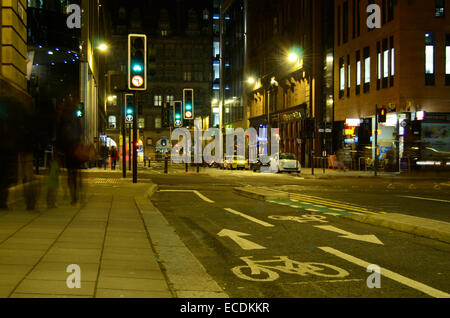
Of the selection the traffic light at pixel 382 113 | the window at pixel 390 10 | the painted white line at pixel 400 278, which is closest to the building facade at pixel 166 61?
the window at pixel 390 10

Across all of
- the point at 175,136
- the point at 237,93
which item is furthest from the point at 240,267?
the point at 175,136

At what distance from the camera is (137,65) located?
1766 centimetres

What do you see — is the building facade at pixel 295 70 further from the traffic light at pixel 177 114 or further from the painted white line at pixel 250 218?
the painted white line at pixel 250 218

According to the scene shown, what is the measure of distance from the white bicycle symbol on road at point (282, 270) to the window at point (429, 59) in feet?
110

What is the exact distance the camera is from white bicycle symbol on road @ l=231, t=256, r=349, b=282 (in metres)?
6.50

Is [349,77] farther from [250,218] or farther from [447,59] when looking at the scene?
[250,218]

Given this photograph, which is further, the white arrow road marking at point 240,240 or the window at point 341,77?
the window at point 341,77

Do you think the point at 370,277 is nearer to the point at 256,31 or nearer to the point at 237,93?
the point at 256,31

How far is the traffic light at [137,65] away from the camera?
1764cm

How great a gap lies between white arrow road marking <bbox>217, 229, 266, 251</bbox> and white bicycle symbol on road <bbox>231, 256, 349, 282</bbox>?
1055 millimetres

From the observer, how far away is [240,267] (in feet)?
23.0

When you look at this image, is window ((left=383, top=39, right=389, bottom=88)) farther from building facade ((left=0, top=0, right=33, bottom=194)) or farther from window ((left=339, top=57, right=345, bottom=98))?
building facade ((left=0, top=0, right=33, bottom=194))

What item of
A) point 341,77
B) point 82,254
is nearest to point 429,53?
point 341,77

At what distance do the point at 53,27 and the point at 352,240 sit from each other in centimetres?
3118
